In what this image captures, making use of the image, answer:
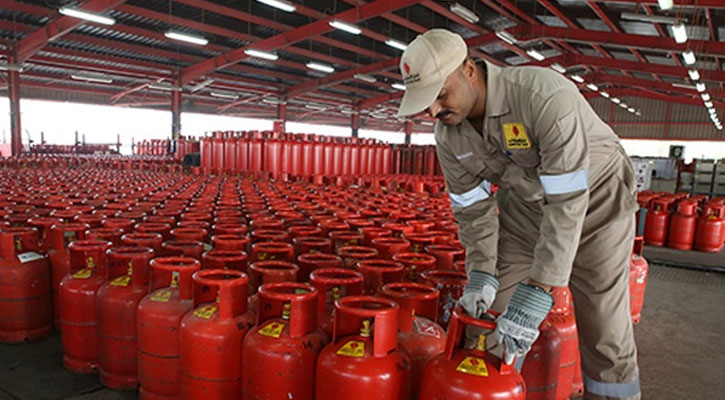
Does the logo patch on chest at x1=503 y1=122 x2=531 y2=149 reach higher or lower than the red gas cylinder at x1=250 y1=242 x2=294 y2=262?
higher

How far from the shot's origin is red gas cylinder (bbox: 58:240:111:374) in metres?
2.46

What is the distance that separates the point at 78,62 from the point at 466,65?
1939 centimetres

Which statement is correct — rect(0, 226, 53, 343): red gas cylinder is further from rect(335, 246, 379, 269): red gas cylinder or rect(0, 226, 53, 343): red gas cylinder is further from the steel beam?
the steel beam

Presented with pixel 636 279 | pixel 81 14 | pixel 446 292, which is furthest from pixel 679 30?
pixel 81 14

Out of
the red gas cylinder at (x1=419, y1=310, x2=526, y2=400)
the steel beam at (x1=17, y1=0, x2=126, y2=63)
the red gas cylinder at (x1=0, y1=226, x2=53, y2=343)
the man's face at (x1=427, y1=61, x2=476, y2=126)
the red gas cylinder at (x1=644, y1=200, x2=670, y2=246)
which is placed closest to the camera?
the red gas cylinder at (x1=419, y1=310, x2=526, y2=400)

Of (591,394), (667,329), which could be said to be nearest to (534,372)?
(591,394)

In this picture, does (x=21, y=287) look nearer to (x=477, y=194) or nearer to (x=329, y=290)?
(x=329, y=290)

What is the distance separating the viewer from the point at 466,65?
161 centimetres

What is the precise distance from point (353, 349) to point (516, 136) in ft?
3.02

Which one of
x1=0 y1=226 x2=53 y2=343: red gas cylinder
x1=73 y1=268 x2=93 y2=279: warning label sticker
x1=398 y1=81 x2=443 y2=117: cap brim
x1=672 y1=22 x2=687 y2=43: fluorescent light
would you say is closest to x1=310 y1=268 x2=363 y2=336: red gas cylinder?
x1=398 y1=81 x2=443 y2=117: cap brim

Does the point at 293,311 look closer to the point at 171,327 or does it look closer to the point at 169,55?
the point at 171,327

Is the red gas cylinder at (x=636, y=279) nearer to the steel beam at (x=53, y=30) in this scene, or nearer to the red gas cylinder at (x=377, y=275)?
the red gas cylinder at (x=377, y=275)

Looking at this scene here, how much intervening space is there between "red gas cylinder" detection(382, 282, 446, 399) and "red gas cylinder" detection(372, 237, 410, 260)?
0.74 meters

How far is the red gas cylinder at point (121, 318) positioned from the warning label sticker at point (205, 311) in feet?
1.80
